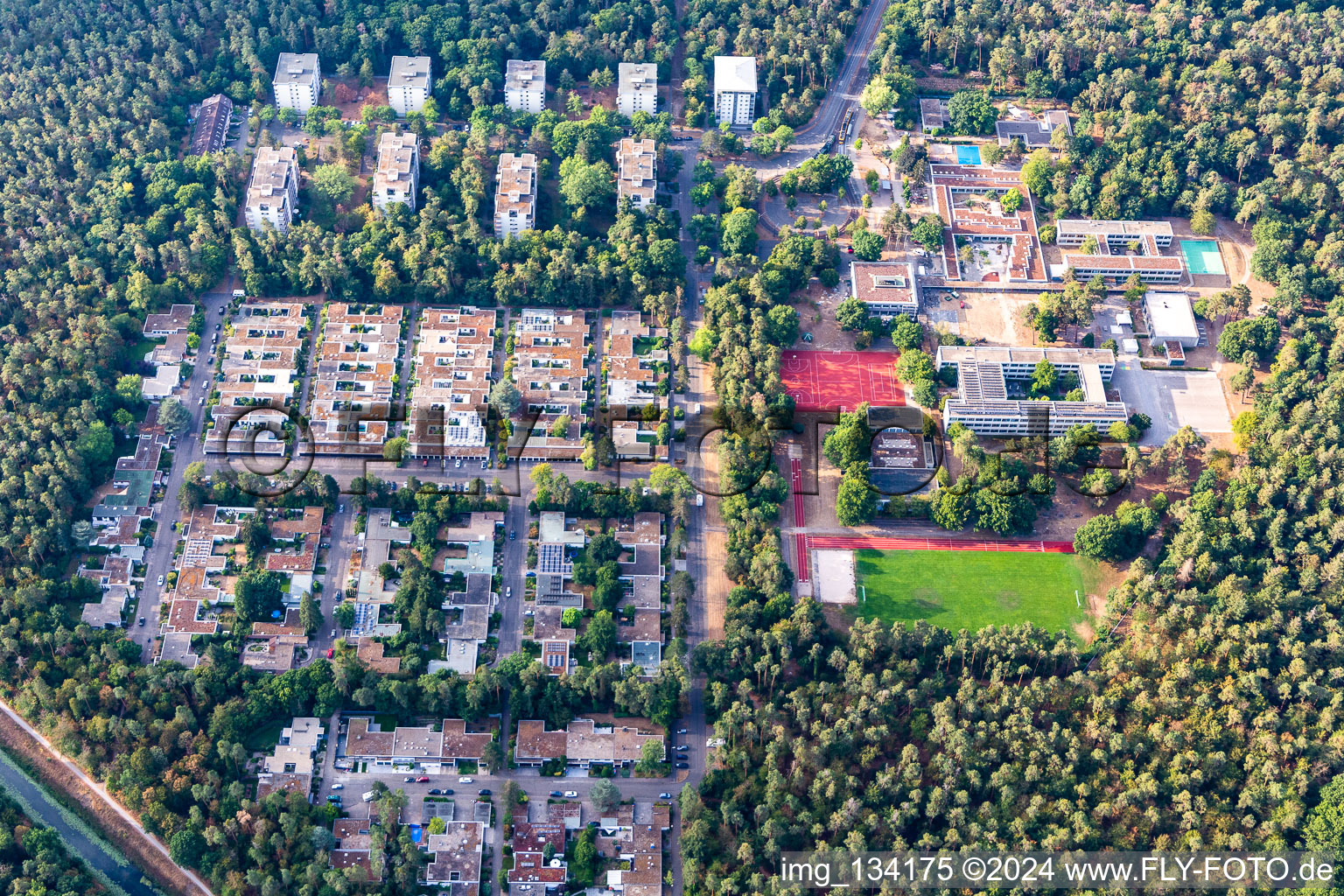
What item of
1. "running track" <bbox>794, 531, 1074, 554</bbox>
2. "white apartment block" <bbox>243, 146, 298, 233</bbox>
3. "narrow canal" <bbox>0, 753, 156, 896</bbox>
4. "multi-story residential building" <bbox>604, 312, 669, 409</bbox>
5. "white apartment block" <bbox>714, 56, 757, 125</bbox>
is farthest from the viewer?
"white apartment block" <bbox>714, 56, 757, 125</bbox>

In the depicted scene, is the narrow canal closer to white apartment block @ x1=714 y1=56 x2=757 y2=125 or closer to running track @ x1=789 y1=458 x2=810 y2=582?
running track @ x1=789 y1=458 x2=810 y2=582

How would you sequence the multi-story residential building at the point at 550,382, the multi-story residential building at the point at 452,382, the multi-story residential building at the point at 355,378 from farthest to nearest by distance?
the multi-story residential building at the point at 550,382, the multi-story residential building at the point at 355,378, the multi-story residential building at the point at 452,382

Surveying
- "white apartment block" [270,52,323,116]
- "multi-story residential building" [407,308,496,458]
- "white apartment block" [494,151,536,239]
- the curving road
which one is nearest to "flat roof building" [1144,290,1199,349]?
the curving road

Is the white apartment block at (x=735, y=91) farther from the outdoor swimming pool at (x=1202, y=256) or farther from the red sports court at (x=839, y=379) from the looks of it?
the outdoor swimming pool at (x=1202, y=256)

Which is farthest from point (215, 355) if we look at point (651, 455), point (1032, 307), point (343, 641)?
point (1032, 307)

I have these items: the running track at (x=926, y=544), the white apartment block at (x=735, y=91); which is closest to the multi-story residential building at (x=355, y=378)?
the running track at (x=926, y=544)

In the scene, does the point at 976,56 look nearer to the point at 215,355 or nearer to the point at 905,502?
the point at 905,502

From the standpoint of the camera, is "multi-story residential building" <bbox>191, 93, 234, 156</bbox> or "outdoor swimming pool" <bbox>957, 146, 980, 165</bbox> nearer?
"multi-story residential building" <bbox>191, 93, 234, 156</bbox>
